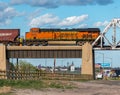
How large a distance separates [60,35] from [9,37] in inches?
457

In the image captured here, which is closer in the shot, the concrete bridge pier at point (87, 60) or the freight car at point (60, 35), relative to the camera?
the concrete bridge pier at point (87, 60)

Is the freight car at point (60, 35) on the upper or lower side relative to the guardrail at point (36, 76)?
upper

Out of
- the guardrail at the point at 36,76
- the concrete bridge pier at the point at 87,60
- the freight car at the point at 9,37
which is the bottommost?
the guardrail at the point at 36,76

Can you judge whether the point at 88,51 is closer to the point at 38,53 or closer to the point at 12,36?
the point at 38,53

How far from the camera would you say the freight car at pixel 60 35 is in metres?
87.5

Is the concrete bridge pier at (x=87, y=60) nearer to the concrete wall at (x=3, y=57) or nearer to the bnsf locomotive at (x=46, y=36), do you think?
the bnsf locomotive at (x=46, y=36)

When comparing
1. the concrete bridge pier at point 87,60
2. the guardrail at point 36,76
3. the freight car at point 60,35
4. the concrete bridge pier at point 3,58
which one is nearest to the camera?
the guardrail at point 36,76

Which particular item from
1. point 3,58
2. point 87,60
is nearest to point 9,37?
point 3,58

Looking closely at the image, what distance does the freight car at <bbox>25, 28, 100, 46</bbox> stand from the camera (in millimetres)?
87500

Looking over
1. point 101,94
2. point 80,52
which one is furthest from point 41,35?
point 101,94

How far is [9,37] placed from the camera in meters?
90.5

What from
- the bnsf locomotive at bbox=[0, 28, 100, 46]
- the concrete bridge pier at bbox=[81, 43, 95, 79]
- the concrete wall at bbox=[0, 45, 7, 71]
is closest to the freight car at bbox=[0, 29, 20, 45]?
the bnsf locomotive at bbox=[0, 28, 100, 46]

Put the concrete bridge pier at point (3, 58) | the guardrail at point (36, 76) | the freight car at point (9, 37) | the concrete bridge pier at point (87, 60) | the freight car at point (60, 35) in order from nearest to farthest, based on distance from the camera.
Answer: the guardrail at point (36, 76) < the concrete bridge pier at point (87, 60) < the concrete bridge pier at point (3, 58) < the freight car at point (60, 35) < the freight car at point (9, 37)

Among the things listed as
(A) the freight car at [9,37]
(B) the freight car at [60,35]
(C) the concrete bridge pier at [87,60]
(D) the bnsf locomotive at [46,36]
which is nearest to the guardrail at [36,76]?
(C) the concrete bridge pier at [87,60]
